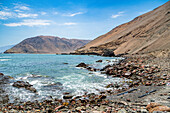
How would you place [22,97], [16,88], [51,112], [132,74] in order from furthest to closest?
1. [132,74]
2. [16,88]
3. [22,97]
4. [51,112]

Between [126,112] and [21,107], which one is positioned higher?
[126,112]

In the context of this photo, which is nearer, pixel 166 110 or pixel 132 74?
pixel 166 110

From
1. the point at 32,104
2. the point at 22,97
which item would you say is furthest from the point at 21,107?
the point at 22,97

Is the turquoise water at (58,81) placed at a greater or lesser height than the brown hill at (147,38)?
lesser

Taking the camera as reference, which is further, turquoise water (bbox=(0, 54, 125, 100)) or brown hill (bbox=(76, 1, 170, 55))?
brown hill (bbox=(76, 1, 170, 55))

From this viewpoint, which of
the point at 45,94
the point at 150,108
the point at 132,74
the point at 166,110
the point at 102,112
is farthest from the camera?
the point at 132,74

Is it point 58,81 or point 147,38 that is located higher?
point 147,38

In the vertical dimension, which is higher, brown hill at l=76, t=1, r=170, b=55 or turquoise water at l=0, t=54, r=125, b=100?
brown hill at l=76, t=1, r=170, b=55

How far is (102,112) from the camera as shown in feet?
16.7

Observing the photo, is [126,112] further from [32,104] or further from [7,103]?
[7,103]

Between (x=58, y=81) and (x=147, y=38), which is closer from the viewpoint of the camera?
(x=58, y=81)

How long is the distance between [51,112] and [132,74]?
A: 10.7 meters

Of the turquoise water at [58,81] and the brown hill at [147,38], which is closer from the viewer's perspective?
the turquoise water at [58,81]

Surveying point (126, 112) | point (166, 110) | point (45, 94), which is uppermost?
point (166, 110)
